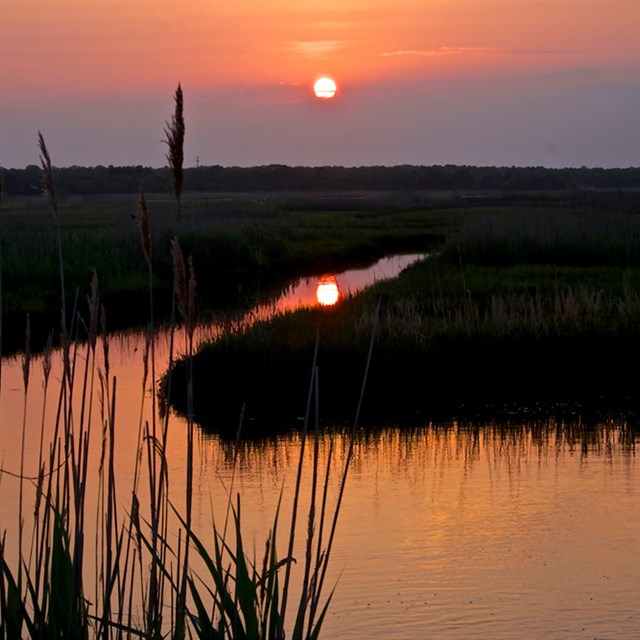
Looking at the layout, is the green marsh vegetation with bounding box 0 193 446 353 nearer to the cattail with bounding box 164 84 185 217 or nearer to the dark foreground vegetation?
the dark foreground vegetation

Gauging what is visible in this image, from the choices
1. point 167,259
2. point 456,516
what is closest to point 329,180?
point 167,259

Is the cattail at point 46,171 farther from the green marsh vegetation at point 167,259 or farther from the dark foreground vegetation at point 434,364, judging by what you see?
the green marsh vegetation at point 167,259

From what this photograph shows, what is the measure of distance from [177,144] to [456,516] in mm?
6414

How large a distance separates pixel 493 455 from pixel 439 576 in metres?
3.61

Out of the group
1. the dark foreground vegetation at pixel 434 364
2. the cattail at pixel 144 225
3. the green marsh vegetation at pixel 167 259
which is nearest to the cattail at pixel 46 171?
the cattail at pixel 144 225

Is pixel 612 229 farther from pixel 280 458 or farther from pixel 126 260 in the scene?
pixel 280 458

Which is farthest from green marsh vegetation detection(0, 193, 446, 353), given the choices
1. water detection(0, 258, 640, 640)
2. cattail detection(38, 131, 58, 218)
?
cattail detection(38, 131, 58, 218)

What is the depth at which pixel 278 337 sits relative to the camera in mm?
14656

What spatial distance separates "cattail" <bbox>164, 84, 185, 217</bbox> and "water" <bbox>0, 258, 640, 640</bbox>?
5.59 ft

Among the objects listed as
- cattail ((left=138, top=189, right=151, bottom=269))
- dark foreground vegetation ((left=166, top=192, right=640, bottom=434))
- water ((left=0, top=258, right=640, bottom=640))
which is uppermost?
cattail ((left=138, top=189, right=151, bottom=269))

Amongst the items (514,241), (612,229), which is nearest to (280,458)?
(514,241)

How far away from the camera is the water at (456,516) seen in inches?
263

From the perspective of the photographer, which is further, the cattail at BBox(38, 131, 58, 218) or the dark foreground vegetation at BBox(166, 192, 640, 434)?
the dark foreground vegetation at BBox(166, 192, 640, 434)

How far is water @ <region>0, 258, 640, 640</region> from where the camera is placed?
6.68 meters
